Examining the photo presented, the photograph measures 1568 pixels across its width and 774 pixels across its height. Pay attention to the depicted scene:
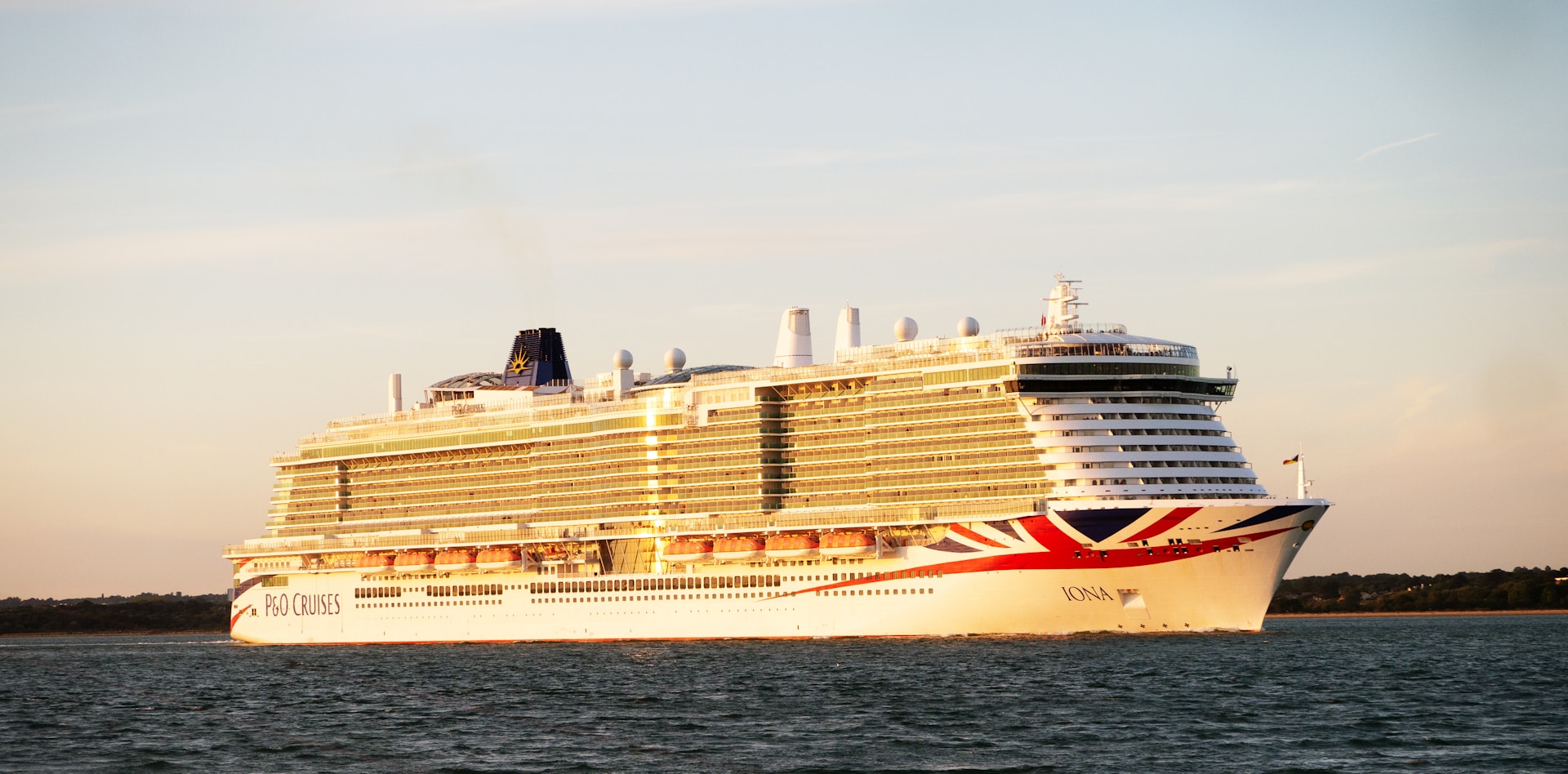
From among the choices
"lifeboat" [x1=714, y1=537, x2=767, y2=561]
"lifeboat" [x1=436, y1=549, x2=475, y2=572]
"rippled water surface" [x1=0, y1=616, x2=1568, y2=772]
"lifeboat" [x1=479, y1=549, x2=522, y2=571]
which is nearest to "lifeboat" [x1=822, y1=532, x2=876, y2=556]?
"rippled water surface" [x1=0, y1=616, x2=1568, y2=772]

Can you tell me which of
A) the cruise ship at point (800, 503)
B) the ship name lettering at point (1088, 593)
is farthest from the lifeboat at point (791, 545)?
the ship name lettering at point (1088, 593)

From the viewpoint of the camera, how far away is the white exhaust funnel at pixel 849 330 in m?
98.2

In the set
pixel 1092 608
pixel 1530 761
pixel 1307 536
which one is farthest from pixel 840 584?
pixel 1530 761

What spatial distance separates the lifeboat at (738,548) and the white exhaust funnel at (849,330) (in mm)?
11903

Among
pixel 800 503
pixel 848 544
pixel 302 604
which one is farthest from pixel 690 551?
pixel 302 604

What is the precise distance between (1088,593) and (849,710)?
82.7 ft

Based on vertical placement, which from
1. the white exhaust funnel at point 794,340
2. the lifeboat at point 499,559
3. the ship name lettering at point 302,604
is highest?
the white exhaust funnel at point 794,340

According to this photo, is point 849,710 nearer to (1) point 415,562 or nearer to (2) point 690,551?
(2) point 690,551

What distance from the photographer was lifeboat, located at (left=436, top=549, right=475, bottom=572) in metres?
107

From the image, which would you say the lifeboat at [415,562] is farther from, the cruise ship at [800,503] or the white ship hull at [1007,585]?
the white ship hull at [1007,585]

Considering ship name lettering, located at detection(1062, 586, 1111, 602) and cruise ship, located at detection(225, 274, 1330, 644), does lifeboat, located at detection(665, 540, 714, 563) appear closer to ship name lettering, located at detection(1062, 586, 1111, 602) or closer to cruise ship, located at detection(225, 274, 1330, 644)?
cruise ship, located at detection(225, 274, 1330, 644)

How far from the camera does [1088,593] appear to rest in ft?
261

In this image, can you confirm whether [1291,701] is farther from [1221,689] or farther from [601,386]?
[601,386]

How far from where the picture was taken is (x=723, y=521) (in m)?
94.5
